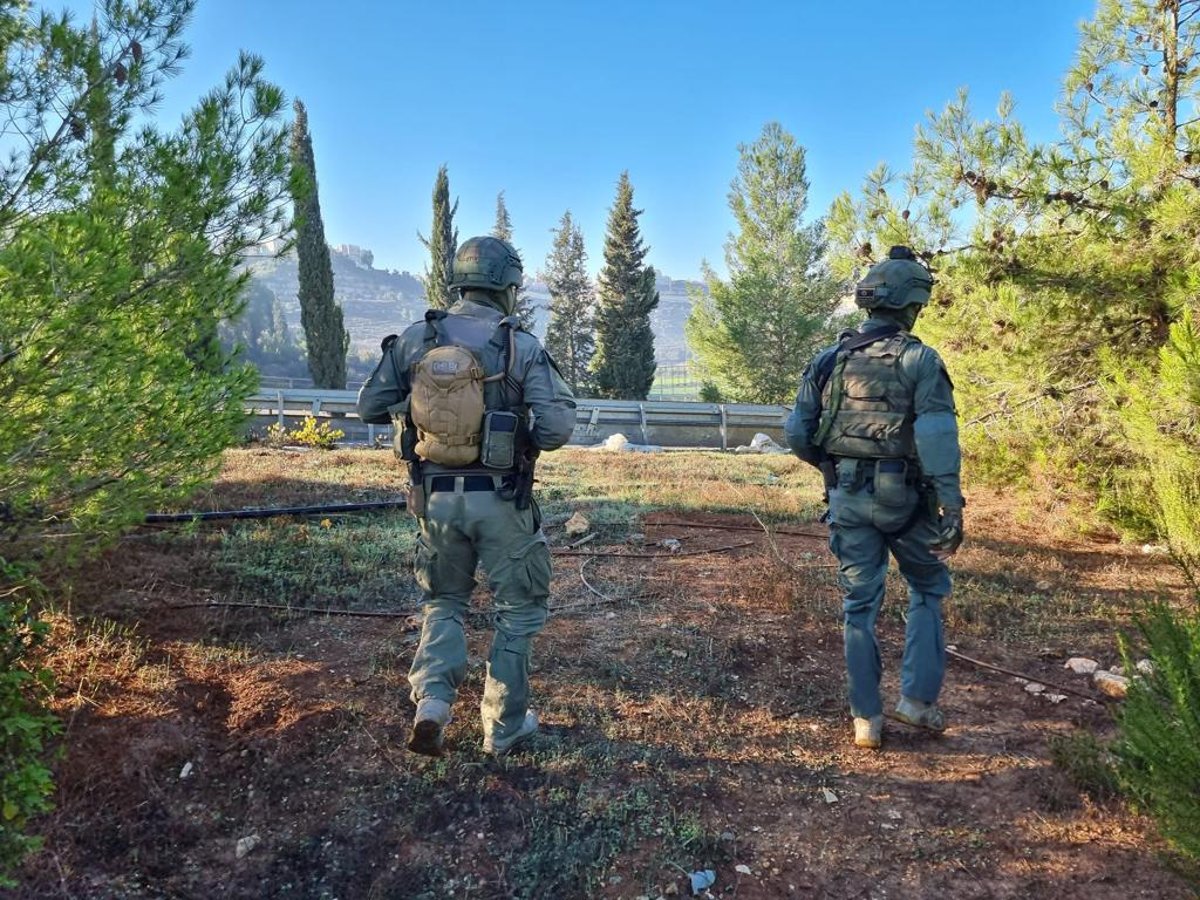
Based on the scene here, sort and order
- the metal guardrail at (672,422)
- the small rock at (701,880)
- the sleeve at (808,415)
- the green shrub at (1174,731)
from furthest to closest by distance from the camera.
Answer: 1. the metal guardrail at (672,422)
2. the sleeve at (808,415)
3. the small rock at (701,880)
4. the green shrub at (1174,731)

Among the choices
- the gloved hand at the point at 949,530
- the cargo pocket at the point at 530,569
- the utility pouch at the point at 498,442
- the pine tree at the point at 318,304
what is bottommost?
the cargo pocket at the point at 530,569

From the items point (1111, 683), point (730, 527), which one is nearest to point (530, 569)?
point (1111, 683)

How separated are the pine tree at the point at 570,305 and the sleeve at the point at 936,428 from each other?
37617 mm

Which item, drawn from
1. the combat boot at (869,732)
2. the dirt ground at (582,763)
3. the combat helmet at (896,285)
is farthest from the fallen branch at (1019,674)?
the combat helmet at (896,285)

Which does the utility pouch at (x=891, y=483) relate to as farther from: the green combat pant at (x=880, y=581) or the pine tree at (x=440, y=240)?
the pine tree at (x=440, y=240)

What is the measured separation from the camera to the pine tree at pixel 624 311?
1253 inches

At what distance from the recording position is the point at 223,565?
5.43 metres

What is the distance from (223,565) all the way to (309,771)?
123 inches

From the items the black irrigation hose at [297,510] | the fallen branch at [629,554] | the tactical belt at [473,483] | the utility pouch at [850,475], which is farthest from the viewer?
the black irrigation hose at [297,510]

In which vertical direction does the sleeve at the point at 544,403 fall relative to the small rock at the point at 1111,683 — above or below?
above

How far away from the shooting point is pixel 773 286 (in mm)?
29031

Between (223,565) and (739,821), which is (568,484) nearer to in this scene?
(223,565)

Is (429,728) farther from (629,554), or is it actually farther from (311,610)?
(629,554)

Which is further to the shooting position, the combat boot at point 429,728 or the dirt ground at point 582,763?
the combat boot at point 429,728
